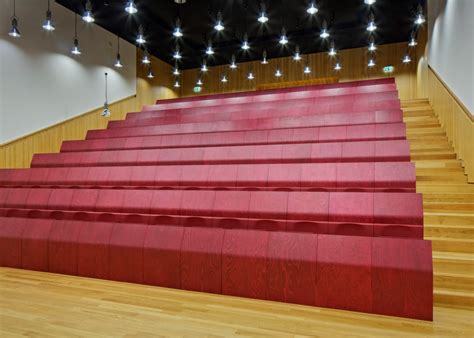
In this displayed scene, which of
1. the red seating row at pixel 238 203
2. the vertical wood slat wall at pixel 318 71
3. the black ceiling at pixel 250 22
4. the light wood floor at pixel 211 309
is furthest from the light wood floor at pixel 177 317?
the vertical wood slat wall at pixel 318 71

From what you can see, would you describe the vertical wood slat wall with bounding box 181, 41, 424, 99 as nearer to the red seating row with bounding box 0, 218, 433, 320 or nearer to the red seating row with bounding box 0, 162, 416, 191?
the red seating row with bounding box 0, 162, 416, 191

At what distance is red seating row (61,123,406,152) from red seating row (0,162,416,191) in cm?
25

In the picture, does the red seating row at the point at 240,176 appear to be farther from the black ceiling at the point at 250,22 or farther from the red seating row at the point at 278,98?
the black ceiling at the point at 250,22

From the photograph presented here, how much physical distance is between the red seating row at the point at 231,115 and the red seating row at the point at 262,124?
0.37 ft

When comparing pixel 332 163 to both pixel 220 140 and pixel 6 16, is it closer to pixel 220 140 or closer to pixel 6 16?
pixel 220 140

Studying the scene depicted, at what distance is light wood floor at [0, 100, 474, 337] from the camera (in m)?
0.58

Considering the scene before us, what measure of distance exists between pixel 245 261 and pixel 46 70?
1.61m

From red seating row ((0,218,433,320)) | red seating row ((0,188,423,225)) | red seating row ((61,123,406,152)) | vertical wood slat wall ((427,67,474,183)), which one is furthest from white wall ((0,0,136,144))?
vertical wood slat wall ((427,67,474,183))

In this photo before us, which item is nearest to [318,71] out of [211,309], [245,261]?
[245,261]

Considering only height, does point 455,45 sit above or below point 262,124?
Result: above

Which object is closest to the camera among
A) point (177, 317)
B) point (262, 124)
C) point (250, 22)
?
point (177, 317)

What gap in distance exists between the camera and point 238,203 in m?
0.95

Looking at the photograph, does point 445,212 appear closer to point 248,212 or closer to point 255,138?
point 248,212

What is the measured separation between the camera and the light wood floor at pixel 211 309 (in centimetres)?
58
